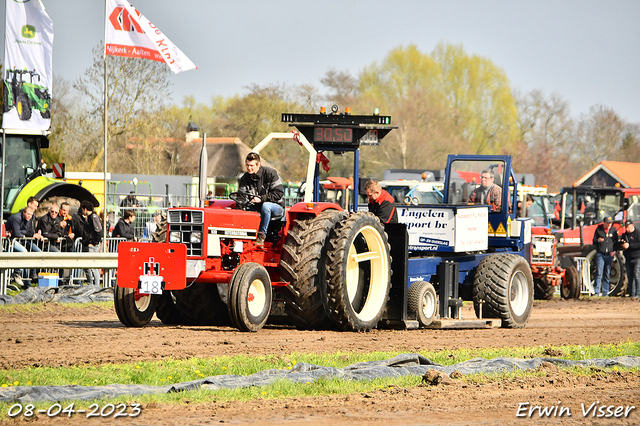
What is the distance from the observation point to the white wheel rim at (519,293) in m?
13.3

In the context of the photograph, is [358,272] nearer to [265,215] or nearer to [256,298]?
[265,215]

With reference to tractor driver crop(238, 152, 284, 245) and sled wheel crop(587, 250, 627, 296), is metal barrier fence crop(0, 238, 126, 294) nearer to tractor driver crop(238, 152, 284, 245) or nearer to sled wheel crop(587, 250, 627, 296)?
tractor driver crop(238, 152, 284, 245)

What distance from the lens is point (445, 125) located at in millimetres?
57188

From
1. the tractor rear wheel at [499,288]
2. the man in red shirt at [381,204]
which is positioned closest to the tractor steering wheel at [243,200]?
the man in red shirt at [381,204]

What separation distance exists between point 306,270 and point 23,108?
842 centimetres

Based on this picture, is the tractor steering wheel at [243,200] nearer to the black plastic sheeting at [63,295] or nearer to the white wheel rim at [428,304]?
the white wheel rim at [428,304]

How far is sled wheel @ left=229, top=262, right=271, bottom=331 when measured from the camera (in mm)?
9805

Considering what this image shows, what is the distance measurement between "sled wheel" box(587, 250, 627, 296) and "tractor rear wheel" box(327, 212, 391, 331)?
42.0ft

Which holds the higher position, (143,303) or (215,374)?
(143,303)

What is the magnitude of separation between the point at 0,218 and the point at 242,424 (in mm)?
11135

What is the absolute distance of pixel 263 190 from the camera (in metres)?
10.9

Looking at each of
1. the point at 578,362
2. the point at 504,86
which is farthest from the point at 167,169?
the point at 578,362

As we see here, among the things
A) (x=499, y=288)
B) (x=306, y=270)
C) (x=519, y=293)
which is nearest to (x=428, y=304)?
(x=499, y=288)

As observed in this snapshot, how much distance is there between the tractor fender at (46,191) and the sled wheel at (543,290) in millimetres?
10681
